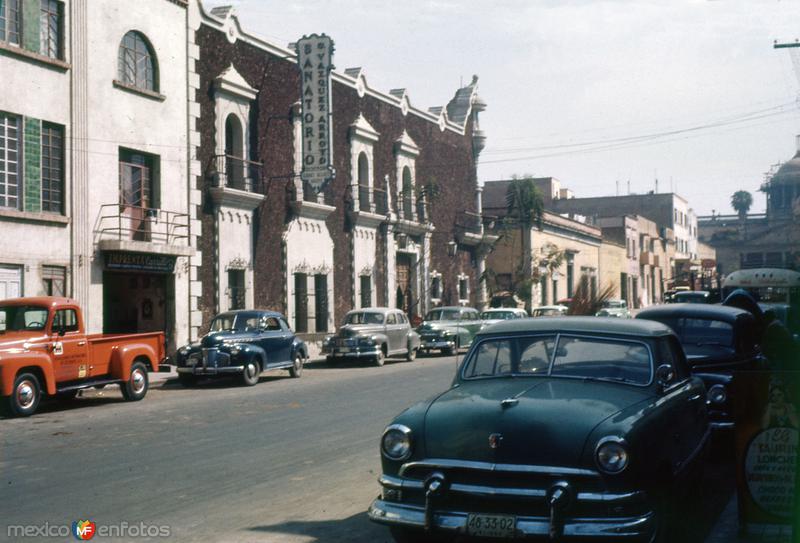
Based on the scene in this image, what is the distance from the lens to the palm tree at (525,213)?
152 feet

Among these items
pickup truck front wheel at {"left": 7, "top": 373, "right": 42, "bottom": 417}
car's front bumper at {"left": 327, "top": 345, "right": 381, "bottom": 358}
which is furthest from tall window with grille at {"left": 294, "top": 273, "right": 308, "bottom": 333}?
pickup truck front wheel at {"left": 7, "top": 373, "right": 42, "bottom": 417}

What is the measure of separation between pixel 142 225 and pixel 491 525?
20.3 m

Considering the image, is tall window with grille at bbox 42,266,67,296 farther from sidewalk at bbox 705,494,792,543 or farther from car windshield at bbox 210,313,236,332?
sidewalk at bbox 705,494,792,543

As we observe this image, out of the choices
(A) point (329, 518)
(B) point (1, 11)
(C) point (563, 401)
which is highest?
(B) point (1, 11)

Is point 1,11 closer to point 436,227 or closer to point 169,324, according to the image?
point 169,324

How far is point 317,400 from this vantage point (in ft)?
52.7

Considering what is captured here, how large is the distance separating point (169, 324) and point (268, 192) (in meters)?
6.40

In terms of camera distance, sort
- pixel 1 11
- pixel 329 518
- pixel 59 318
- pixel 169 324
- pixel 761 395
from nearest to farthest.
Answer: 1. pixel 761 395
2. pixel 329 518
3. pixel 59 318
4. pixel 1 11
5. pixel 169 324

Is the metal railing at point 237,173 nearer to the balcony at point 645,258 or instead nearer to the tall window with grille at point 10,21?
the tall window with grille at point 10,21

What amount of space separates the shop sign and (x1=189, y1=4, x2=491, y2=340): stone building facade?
1.83 meters

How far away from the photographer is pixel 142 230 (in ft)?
78.1

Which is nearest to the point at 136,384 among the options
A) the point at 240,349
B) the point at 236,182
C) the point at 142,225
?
the point at 240,349

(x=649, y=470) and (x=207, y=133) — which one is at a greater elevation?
(x=207, y=133)

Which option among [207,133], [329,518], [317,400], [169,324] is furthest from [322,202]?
[329,518]
